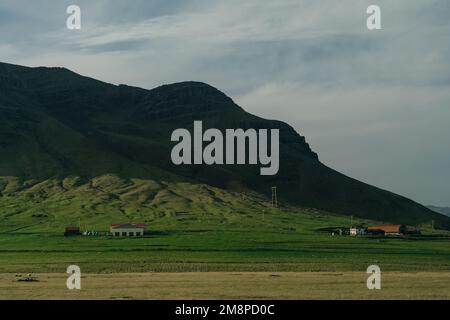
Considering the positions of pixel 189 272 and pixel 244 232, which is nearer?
pixel 189 272

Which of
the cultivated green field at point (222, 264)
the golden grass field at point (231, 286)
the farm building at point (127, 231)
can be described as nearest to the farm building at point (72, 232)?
the cultivated green field at point (222, 264)

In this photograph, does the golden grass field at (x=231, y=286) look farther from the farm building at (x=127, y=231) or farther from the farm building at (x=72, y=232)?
the farm building at (x=127, y=231)

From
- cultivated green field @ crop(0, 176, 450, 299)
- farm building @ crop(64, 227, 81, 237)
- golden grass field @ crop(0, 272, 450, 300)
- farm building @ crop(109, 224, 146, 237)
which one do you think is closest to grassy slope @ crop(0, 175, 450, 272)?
cultivated green field @ crop(0, 176, 450, 299)

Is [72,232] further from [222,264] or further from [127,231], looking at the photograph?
[222,264]

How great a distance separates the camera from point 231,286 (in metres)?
78.9

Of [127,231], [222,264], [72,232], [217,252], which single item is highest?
[127,231]

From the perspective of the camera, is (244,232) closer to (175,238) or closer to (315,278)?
(175,238)

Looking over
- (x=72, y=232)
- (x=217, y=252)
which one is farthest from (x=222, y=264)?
(x=72, y=232)

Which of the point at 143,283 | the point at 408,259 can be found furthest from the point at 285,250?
the point at 143,283

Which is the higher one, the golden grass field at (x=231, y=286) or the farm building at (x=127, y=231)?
the farm building at (x=127, y=231)

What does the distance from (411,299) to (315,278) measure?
86.5ft

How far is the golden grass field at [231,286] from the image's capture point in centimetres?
6862

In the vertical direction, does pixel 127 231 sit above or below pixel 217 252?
above
